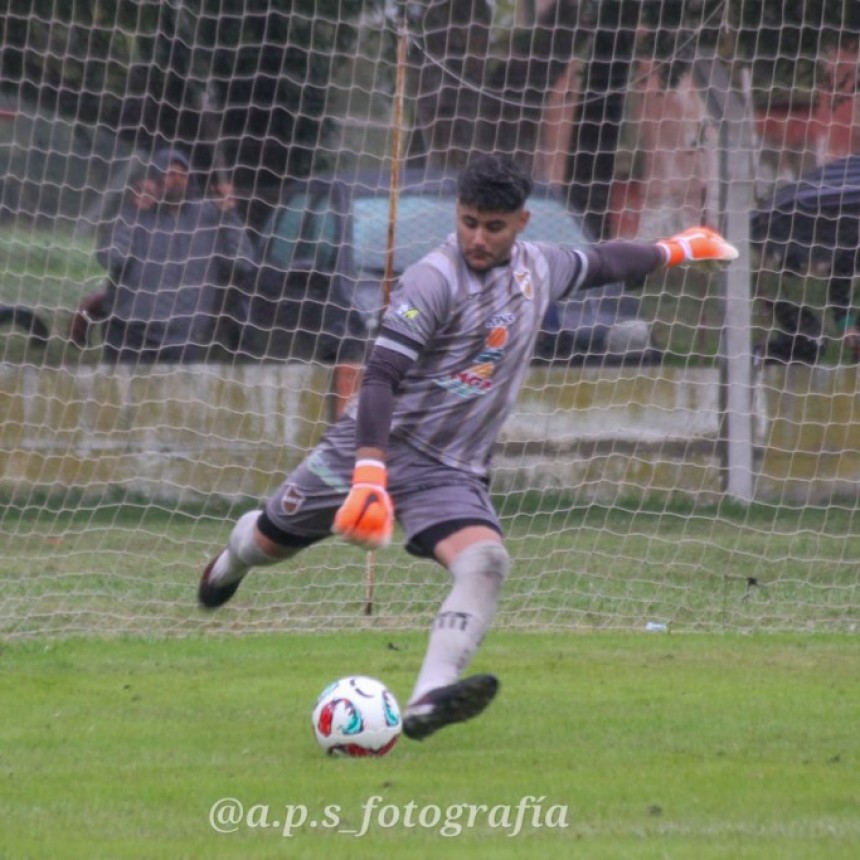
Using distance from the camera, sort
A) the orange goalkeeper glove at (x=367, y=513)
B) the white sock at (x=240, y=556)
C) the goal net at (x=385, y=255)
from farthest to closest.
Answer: the goal net at (x=385, y=255) < the white sock at (x=240, y=556) < the orange goalkeeper glove at (x=367, y=513)

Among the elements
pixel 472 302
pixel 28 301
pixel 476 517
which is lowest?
pixel 28 301

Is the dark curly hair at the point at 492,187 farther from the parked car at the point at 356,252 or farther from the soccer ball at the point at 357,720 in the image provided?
the parked car at the point at 356,252

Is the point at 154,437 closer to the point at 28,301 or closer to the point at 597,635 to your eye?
the point at 28,301

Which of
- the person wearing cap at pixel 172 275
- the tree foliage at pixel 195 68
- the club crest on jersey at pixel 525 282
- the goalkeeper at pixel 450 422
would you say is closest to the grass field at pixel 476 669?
the goalkeeper at pixel 450 422

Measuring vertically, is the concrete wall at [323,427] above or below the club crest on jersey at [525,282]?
below

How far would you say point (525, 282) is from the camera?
6.27m

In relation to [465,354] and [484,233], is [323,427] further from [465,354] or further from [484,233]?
[484,233]

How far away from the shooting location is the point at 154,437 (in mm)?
10805

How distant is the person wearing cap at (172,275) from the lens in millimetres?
10570

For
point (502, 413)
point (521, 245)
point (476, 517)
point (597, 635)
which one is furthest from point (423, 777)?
point (597, 635)

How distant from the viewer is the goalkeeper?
5.75 meters

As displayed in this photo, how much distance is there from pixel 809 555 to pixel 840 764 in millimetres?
4773

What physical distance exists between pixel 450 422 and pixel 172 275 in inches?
195

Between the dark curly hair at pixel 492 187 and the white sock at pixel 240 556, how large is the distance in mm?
1472
